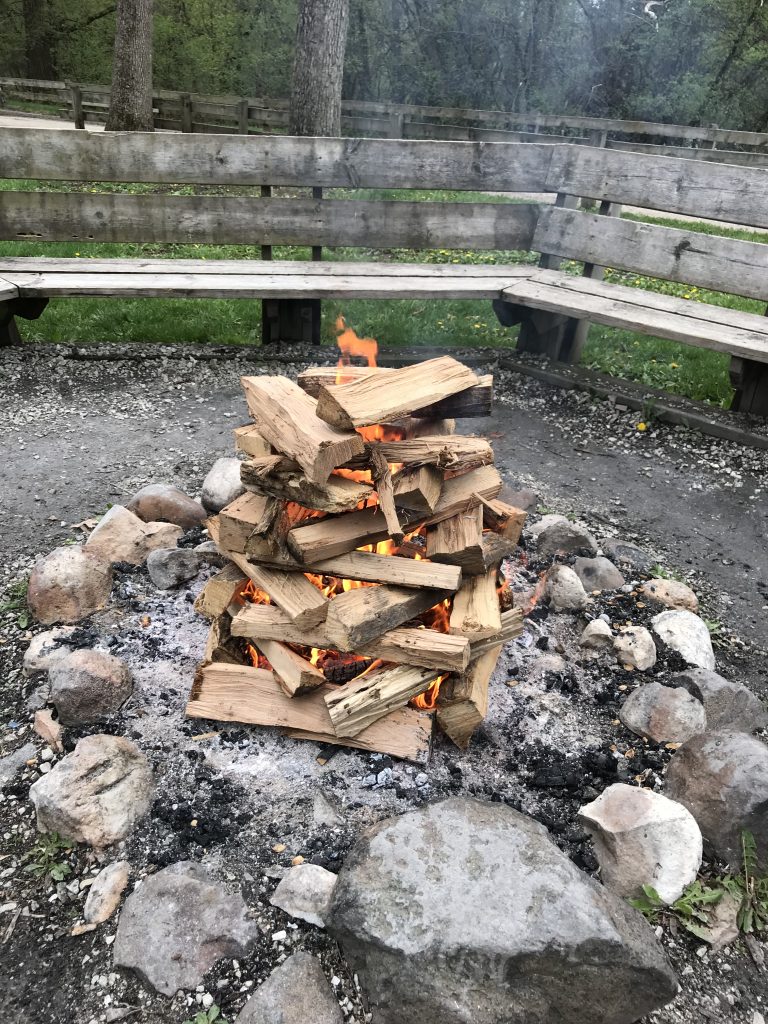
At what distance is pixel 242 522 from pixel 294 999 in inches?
58.3

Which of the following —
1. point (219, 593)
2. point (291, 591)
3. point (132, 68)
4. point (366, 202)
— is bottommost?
point (219, 593)

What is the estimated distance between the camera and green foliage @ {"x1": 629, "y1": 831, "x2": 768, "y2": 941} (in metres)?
2.09

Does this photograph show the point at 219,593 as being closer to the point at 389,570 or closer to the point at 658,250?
the point at 389,570

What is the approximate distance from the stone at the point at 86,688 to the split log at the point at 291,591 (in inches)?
23.3

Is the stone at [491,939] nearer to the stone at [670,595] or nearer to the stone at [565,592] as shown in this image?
the stone at [565,592]

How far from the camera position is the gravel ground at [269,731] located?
197cm

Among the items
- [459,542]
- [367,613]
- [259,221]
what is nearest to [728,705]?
[459,542]

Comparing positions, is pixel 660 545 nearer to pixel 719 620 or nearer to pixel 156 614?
pixel 719 620

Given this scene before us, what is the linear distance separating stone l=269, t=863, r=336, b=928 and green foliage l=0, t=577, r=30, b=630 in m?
1.66

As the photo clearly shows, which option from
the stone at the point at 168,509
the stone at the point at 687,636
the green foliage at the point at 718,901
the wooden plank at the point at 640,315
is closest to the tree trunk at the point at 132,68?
the wooden plank at the point at 640,315

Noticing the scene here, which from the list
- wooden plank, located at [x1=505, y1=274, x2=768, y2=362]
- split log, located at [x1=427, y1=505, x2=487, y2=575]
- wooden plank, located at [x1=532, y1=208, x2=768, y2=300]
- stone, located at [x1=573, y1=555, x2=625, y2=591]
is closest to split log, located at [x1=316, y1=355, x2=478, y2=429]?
split log, located at [x1=427, y1=505, x2=487, y2=575]

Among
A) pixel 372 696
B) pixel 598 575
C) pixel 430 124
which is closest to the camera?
pixel 372 696

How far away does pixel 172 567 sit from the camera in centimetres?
317

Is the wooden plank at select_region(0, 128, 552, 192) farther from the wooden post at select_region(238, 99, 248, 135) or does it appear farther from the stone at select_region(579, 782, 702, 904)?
the wooden post at select_region(238, 99, 248, 135)
